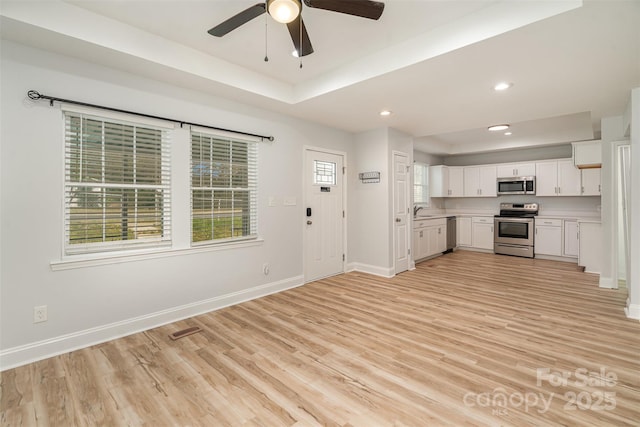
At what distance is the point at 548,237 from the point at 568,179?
1286 millimetres

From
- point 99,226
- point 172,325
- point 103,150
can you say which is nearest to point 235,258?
point 172,325

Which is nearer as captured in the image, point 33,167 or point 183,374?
point 183,374

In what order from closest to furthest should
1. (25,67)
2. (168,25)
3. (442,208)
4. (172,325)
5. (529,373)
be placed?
(529,373) → (25,67) → (168,25) → (172,325) → (442,208)

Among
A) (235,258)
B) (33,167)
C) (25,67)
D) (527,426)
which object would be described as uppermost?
(25,67)

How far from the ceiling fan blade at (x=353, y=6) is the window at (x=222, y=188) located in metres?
2.07

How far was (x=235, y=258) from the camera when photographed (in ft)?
12.1

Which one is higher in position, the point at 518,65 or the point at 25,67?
the point at 518,65

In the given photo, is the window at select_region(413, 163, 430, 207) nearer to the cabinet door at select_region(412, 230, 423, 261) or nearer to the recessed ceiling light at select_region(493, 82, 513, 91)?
the cabinet door at select_region(412, 230, 423, 261)

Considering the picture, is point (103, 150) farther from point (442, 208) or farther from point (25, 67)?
point (442, 208)

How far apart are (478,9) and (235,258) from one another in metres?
3.48

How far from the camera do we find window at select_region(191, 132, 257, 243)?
3.35 m

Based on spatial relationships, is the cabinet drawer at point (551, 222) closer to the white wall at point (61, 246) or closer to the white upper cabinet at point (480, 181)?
the white upper cabinet at point (480, 181)

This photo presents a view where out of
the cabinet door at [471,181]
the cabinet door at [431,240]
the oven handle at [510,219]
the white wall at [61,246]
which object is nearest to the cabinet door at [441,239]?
the cabinet door at [431,240]

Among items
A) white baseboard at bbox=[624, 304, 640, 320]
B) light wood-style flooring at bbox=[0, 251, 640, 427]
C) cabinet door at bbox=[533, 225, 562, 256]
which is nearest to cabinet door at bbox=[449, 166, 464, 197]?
cabinet door at bbox=[533, 225, 562, 256]
